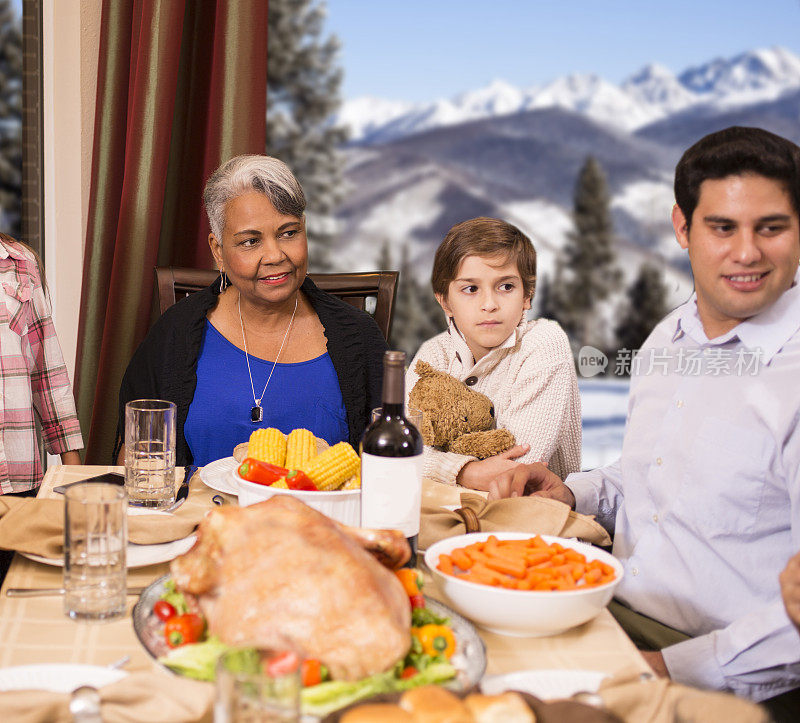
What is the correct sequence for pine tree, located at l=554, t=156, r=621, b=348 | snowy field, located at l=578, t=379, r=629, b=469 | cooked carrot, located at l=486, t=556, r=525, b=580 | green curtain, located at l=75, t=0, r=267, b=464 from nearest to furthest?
1. cooked carrot, located at l=486, t=556, r=525, b=580
2. green curtain, located at l=75, t=0, r=267, b=464
3. pine tree, located at l=554, t=156, r=621, b=348
4. snowy field, located at l=578, t=379, r=629, b=469

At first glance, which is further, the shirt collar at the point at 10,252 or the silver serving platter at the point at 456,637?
the shirt collar at the point at 10,252

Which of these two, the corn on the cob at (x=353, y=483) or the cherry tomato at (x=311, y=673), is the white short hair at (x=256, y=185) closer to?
the corn on the cob at (x=353, y=483)

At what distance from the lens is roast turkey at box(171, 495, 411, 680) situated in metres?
0.79

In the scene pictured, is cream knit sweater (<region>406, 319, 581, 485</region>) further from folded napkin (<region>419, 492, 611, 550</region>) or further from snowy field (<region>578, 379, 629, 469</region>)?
snowy field (<region>578, 379, 629, 469</region>)

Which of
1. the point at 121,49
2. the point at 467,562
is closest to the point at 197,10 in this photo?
the point at 121,49

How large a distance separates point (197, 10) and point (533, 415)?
1895mm

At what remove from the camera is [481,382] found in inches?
86.1

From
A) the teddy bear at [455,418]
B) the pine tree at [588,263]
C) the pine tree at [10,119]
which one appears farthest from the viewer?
the pine tree at [588,263]

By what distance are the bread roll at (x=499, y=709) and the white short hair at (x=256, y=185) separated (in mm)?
1565

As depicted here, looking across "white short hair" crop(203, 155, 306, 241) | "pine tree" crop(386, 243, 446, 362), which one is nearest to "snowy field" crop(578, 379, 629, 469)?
"pine tree" crop(386, 243, 446, 362)

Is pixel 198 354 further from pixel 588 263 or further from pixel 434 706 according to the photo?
pixel 588 263

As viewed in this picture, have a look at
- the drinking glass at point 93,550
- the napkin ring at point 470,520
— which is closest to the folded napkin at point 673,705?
the napkin ring at point 470,520

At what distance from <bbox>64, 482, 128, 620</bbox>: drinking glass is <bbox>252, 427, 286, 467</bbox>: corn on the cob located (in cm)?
44

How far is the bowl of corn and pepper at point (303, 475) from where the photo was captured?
1219 mm
